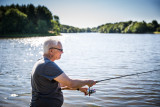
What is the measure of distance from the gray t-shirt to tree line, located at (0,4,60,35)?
75.2m

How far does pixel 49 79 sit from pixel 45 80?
11 cm

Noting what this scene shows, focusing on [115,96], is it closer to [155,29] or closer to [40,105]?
[40,105]

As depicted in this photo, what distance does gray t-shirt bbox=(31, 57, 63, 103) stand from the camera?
105 inches

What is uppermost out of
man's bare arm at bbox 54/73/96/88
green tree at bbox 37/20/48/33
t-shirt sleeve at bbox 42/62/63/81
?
green tree at bbox 37/20/48/33

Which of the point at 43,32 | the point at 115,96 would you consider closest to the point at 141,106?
the point at 115,96

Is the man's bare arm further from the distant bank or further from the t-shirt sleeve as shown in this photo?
the distant bank

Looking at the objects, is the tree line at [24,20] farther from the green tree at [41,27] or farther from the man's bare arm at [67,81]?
the man's bare arm at [67,81]

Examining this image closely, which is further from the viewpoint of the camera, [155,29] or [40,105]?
[155,29]

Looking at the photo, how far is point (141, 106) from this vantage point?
5590mm

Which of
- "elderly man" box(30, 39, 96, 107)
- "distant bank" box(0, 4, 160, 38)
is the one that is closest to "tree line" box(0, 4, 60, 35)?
"distant bank" box(0, 4, 160, 38)

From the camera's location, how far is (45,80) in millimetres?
2762

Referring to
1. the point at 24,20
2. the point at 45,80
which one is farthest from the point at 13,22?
the point at 45,80

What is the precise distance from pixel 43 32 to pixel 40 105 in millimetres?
92650

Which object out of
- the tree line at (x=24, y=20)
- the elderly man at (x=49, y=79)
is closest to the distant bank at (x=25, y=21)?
the tree line at (x=24, y=20)
